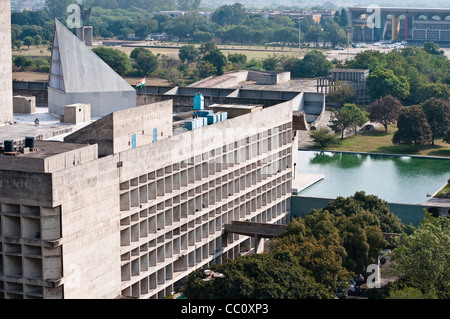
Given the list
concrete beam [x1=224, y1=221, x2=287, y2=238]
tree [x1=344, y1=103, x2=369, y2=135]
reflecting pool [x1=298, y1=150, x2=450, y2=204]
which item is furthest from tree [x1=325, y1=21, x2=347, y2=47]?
concrete beam [x1=224, y1=221, x2=287, y2=238]

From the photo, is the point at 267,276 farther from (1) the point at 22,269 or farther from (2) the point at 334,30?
(2) the point at 334,30

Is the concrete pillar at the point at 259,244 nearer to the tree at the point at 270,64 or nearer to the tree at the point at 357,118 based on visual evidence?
the tree at the point at 357,118

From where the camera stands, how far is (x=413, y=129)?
3499 inches

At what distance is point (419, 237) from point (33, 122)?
2186cm

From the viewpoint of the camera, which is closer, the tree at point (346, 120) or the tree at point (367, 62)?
the tree at point (346, 120)

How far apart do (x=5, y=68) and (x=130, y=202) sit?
1416 centimetres

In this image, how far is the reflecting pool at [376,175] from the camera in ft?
213

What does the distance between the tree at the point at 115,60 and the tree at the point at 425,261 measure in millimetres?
93492

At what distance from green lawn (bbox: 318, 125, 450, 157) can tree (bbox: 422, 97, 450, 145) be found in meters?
1.33

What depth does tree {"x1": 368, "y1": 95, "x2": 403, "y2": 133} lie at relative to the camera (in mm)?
A: 99312

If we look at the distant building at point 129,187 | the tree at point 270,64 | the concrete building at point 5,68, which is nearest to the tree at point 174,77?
the tree at point 270,64

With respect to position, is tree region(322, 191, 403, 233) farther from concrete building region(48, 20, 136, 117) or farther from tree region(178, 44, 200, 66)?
tree region(178, 44, 200, 66)

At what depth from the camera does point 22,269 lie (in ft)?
120

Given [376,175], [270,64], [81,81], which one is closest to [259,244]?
[81,81]
